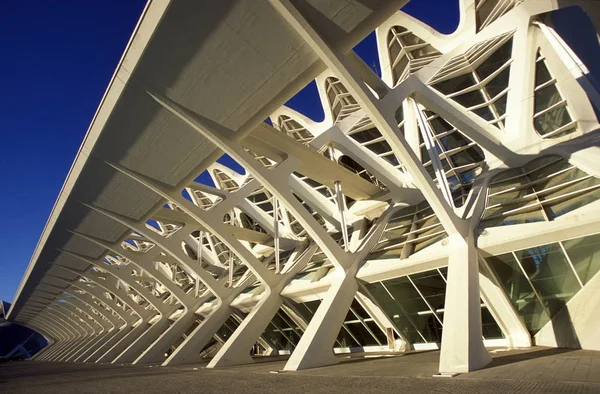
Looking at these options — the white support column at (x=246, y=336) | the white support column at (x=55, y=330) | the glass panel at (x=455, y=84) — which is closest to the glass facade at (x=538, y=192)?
the glass panel at (x=455, y=84)

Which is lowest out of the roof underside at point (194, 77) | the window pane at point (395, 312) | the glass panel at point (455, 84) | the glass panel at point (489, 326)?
the glass panel at point (489, 326)

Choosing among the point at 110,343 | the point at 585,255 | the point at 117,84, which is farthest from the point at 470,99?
the point at 110,343

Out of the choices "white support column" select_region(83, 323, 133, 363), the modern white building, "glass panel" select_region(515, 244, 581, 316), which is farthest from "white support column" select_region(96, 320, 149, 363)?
"glass panel" select_region(515, 244, 581, 316)

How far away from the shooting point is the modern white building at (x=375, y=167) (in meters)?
9.16

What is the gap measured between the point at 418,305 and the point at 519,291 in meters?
3.76

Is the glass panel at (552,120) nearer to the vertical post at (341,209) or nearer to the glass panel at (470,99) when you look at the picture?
the glass panel at (470,99)

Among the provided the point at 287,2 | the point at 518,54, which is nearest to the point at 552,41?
the point at 518,54

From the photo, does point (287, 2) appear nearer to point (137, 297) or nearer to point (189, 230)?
point (189, 230)

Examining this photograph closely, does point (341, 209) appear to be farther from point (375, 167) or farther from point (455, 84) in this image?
point (455, 84)

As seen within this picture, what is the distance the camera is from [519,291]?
41.1ft

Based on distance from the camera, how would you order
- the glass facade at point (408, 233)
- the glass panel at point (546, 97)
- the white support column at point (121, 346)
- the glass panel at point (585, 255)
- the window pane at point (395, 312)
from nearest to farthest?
the glass panel at point (585, 255), the glass panel at point (546, 97), the glass facade at point (408, 233), the window pane at point (395, 312), the white support column at point (121, 346)

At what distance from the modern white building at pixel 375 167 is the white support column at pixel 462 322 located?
0.15ft

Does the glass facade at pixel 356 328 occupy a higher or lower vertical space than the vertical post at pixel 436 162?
lower

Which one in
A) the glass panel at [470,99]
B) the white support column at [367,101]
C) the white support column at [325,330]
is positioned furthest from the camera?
the glass panel at [470,99]
